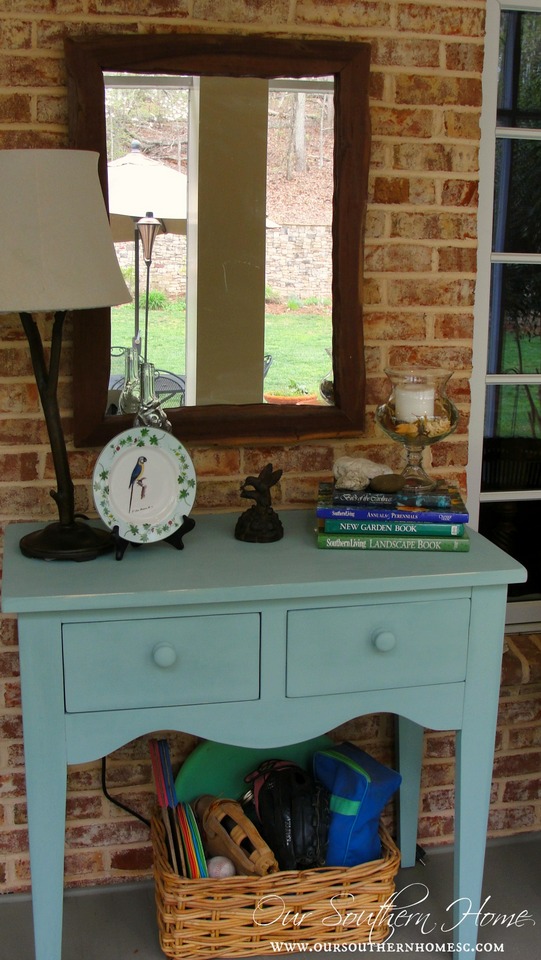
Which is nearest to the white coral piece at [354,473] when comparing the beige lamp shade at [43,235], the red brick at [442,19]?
the beige lamp shade at [43,235]

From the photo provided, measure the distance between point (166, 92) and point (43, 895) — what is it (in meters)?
1.66

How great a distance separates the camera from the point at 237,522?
6.99ft

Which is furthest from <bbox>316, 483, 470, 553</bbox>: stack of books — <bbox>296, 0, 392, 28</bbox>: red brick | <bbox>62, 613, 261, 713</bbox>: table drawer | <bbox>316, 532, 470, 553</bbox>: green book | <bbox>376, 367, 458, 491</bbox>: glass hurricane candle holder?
<bbox>296, 0, 392, 28</bbox>: red brick

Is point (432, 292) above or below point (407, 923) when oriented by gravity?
above

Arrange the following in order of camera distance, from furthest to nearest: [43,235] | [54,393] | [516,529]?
[516,529] < [54,393] < [43,235]

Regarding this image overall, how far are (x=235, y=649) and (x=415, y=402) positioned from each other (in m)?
0.68

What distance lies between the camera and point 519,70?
2.41 m

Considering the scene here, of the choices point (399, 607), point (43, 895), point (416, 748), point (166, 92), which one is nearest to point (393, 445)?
point (399, 607)

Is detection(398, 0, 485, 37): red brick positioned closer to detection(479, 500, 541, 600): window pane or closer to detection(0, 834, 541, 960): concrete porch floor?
detection(479, 500, 541, 600): window pane

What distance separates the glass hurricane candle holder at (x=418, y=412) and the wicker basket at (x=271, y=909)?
0.88 m

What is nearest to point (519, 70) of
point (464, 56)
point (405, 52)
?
point (464, 56)

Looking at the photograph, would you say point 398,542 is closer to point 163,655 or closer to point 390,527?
point 390,527

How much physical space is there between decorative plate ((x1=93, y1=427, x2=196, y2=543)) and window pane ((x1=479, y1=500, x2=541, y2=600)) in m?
0.92

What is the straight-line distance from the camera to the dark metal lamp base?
1.94 metres
